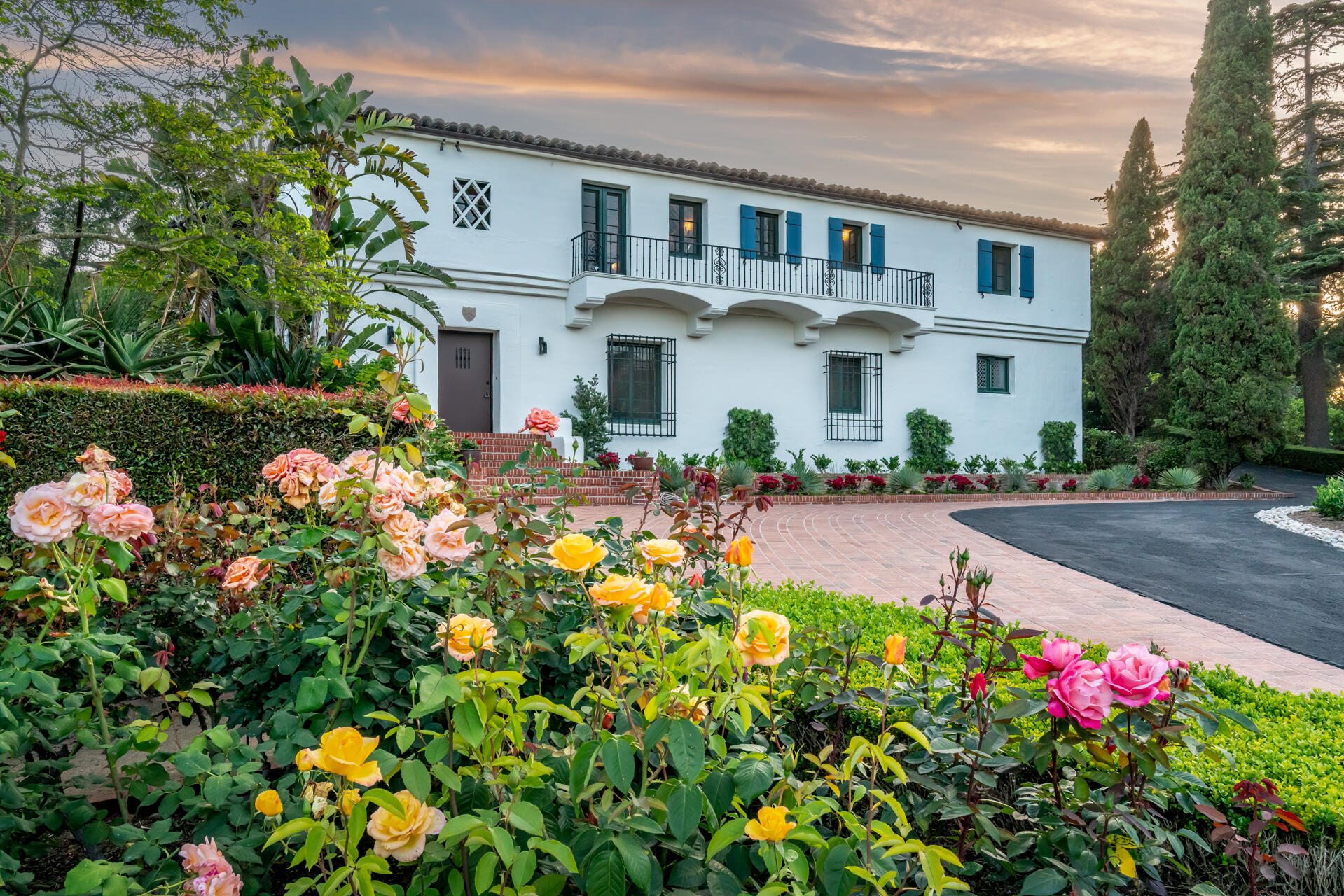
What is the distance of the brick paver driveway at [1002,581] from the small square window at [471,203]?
6.83 metres

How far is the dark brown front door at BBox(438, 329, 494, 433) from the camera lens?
14227 mm

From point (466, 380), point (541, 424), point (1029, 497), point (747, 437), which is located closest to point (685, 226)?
point (747, 437)

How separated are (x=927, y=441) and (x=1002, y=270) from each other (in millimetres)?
5529

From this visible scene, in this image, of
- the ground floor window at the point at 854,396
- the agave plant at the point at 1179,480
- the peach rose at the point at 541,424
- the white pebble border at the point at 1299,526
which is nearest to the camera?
the peach rose at the point at 541,424

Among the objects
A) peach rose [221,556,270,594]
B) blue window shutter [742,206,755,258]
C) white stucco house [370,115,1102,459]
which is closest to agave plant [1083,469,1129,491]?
white stucco house [370,115,1102,459]

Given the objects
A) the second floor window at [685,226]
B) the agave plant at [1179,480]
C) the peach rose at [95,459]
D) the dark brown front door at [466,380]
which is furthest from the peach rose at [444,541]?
the agave plant at [1179,480]

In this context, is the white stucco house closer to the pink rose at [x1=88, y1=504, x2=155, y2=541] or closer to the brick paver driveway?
the brick paver driveway

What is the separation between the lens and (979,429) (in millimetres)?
18922

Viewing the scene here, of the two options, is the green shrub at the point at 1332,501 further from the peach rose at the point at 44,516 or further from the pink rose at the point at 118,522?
the peach rose at the point at 44,516

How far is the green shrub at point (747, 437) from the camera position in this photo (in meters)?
16.2

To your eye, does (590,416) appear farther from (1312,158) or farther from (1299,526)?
(1312,158)

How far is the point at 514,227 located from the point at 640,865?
14576mm

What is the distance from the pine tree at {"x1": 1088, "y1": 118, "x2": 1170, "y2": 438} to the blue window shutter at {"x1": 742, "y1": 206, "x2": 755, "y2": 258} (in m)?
14.0

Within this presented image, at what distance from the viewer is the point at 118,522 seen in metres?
1.80
